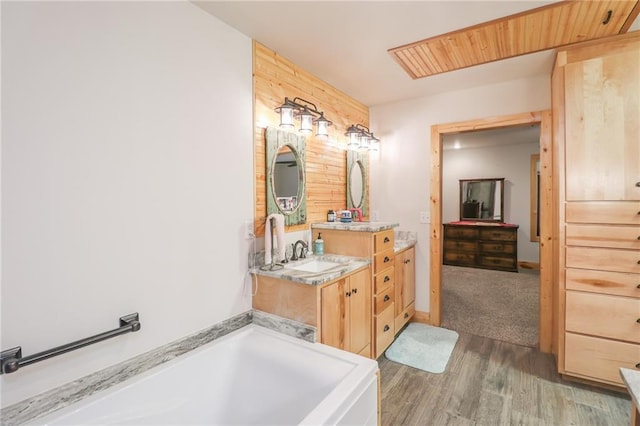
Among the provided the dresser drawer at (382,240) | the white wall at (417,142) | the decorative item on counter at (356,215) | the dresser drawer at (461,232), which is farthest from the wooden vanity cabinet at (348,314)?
the dresser drawer at (461,232)

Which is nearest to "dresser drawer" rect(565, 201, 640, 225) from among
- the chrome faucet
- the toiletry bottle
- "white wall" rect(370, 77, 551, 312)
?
"white wall" rect(370, 77, 551, 312)

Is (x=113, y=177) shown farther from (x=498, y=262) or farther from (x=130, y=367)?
(x=498, y=262)

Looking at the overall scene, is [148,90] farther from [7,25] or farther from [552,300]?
[552,300]

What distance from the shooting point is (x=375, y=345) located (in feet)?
8.07

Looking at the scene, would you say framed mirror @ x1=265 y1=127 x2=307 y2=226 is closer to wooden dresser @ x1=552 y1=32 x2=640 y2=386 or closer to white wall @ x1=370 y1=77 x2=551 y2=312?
white wall @ x1=370 y1=77 x2=551 y2=312

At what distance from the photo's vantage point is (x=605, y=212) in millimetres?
2068

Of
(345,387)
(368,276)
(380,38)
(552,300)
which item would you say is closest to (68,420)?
(345,387)

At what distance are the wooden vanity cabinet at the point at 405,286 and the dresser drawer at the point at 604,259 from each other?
1.28 meters

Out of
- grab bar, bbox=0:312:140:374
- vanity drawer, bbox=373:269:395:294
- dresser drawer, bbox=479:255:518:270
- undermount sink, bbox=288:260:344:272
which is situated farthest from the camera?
dresser drawer, bbox=479:255:518:270

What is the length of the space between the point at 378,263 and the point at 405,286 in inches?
31.7

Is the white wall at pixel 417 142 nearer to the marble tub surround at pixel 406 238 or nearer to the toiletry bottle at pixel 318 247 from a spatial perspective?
the marble tub surround at pixel 406 238

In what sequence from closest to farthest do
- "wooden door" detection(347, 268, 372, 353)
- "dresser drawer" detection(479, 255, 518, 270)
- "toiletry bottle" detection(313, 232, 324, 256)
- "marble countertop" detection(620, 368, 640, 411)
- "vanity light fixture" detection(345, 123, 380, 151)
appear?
"marble countertop" detection(620, 368, 640, 411), "wooden door" detection(347, 268, 372, 353), "toiletry bottle" detection(313, 232, 324, 256), "vanity light fixture" detection(345, 123, 380, 151), "dresser drawer" detection(479, 255, 518, 270)

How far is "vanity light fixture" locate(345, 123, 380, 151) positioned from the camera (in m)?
3.12

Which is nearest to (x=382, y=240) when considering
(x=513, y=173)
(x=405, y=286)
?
(x=405, y=286)
